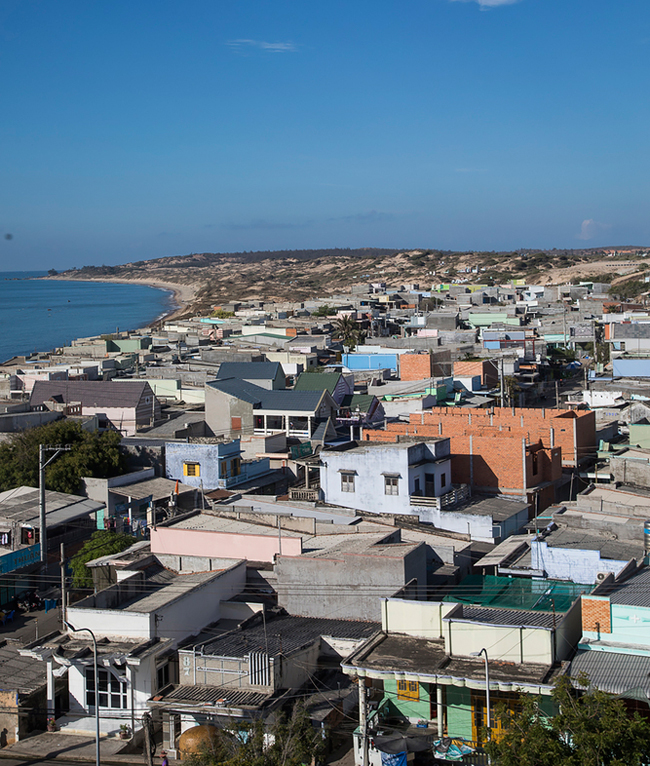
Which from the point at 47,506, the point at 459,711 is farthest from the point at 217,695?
the point at 47,506

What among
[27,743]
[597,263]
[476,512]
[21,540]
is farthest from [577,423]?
[597,263]

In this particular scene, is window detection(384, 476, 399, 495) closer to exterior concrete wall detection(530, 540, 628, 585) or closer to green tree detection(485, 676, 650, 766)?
exterior concrete wall detection(530, 540, 628, 585)

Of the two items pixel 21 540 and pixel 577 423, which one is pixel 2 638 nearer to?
pixel 21 540

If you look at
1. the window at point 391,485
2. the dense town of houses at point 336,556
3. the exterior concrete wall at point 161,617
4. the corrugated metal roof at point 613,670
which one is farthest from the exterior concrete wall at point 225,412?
the corrugated metal roof at point 613,670

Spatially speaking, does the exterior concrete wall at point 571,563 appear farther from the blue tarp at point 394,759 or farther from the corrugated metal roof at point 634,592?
the blue tarp at point 394,759

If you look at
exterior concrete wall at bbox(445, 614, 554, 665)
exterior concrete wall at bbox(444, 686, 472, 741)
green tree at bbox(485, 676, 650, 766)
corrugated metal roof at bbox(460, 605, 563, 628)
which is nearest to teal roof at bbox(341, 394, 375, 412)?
corrugated metal roof at bbox(460, 605, 563, 628)

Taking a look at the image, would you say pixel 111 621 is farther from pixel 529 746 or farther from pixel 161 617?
pixel 529 746
